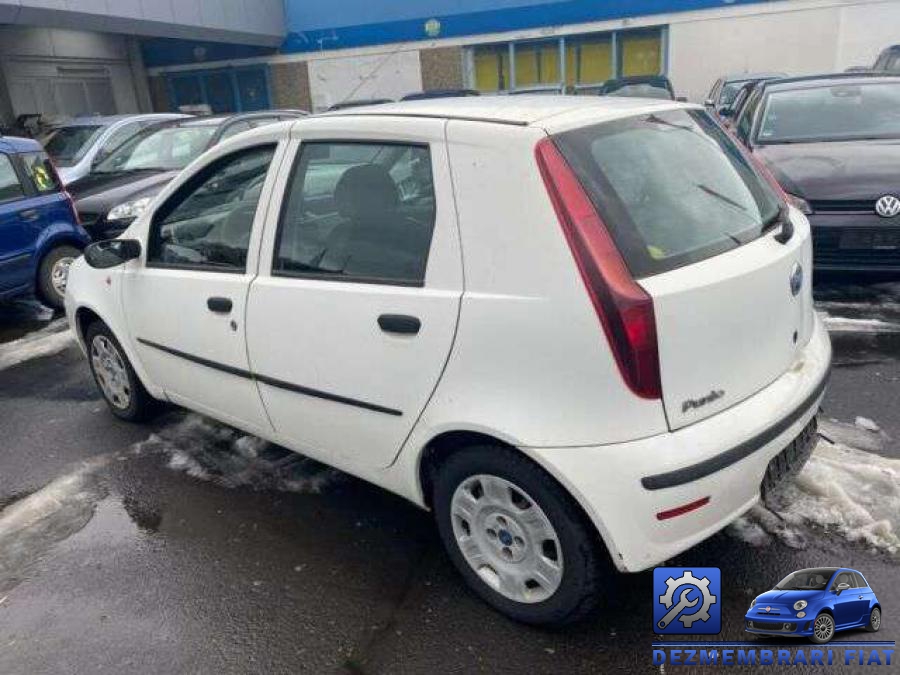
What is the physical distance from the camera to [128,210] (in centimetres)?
755

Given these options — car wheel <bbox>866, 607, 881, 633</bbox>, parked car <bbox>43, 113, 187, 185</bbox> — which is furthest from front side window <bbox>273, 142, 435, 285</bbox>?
parked car <bbox>43, 113, 187, 185</bbox>

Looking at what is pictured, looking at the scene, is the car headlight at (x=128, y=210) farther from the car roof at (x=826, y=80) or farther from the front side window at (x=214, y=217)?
the car roof at (x=826, y=80)

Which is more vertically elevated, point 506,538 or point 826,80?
point 826,80

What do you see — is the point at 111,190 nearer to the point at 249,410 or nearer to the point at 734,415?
the point at 249,410

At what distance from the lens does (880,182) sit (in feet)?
16.8

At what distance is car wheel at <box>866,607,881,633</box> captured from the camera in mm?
2385

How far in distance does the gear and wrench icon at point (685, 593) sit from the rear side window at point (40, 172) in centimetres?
650

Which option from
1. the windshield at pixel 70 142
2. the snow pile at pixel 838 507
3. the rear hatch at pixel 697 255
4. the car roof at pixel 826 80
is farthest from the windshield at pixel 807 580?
the windshield at pixel 70 142

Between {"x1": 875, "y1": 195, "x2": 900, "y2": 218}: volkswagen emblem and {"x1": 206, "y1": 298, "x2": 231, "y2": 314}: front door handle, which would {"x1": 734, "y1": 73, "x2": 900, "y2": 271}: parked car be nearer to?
{"x1": 875, "y1": 195, "x2": 900, "y2": 218}: volkswagen emblem

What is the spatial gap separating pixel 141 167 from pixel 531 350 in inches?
305

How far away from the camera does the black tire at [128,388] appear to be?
410 cm

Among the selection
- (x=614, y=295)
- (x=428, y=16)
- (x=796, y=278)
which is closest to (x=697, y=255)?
(x=614, y=295)

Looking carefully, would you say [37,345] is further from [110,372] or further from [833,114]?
[833,114]

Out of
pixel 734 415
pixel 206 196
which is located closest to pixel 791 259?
pixel 734 415
